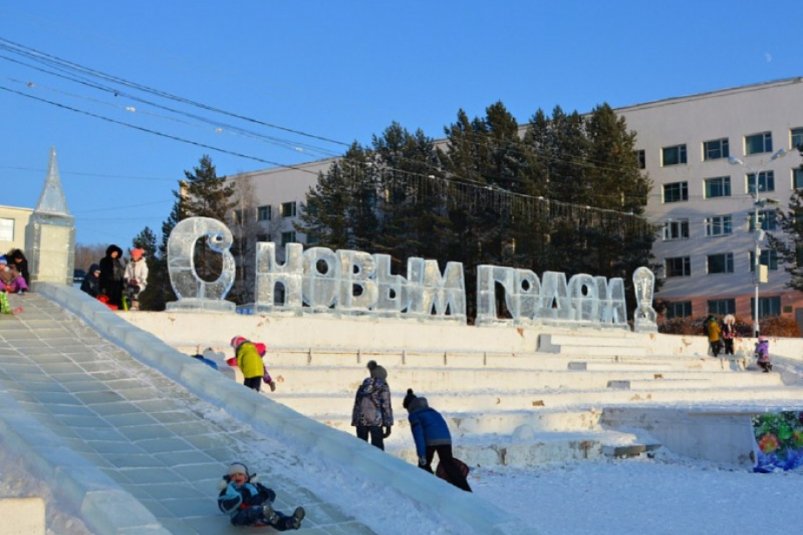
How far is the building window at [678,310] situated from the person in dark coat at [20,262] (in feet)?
131

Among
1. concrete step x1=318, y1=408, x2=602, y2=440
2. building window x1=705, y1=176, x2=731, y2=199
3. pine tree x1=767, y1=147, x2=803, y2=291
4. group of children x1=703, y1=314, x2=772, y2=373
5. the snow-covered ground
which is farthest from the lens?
building window x1=705, y1=176, x2=731, y2=199

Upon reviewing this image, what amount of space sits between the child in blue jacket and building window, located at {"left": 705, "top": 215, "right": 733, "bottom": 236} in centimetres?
4507

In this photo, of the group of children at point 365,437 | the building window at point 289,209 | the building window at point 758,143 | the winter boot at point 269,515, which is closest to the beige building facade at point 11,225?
the building window at point 289,209

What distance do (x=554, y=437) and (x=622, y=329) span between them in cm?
1434

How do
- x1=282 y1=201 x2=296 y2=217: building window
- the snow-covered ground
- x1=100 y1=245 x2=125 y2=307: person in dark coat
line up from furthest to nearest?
1. x1=282 y1=201 x2=296 y2=217: building window
2. x1=100 y1=245 x2=125 y2=307: person in dark coat
3. the snow-covered ground

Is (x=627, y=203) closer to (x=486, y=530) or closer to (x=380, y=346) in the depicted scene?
(x=380, y=346)

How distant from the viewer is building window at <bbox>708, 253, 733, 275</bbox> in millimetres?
48094

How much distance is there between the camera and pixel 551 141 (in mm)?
47875

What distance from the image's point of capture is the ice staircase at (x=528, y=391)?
14.1 metres

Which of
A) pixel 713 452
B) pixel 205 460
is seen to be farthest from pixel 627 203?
pixel 205 460

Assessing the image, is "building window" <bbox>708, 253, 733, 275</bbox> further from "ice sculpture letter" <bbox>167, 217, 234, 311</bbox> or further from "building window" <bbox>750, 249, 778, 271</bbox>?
"ice sculpture letter" <bbox>167, 217, 234, 311</bbox>

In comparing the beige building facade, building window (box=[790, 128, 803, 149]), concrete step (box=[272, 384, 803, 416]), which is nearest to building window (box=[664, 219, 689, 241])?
building window (box=[790, 128, 803, 149])

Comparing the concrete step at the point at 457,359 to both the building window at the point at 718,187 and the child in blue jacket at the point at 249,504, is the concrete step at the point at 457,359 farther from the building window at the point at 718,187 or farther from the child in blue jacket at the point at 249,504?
the building window at the point at 718,187

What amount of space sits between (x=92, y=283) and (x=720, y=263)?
126 ft
